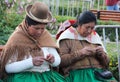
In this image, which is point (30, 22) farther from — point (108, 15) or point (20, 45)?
point (108, 15)

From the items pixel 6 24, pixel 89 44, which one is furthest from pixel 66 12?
pixel 89 44

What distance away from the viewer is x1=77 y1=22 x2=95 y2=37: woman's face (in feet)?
A: 16.4

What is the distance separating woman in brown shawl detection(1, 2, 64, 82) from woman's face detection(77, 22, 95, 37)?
1.63 feet

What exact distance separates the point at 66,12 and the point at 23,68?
10395 mm

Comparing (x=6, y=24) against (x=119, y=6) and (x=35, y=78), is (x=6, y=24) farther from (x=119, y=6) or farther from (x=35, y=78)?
(x=119, y=6)

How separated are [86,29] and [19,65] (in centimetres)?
97

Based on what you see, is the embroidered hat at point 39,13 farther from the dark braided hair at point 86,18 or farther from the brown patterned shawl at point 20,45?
the dark braided hair at point 86,18

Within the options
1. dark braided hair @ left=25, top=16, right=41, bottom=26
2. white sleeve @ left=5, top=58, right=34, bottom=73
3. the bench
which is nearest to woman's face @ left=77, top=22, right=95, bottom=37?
dark braided hair @ left=25, top=16, right=41, bottom=26

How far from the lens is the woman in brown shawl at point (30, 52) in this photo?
451 cm

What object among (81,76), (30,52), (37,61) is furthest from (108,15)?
(37,61)

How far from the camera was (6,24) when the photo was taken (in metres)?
8.69

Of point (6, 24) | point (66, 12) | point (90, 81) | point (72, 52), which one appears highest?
point (72, 52)

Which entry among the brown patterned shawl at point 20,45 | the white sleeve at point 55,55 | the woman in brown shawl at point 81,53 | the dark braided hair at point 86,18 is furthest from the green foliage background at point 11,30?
the brown patterned shawl at point 20,45

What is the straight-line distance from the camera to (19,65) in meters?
4.50
